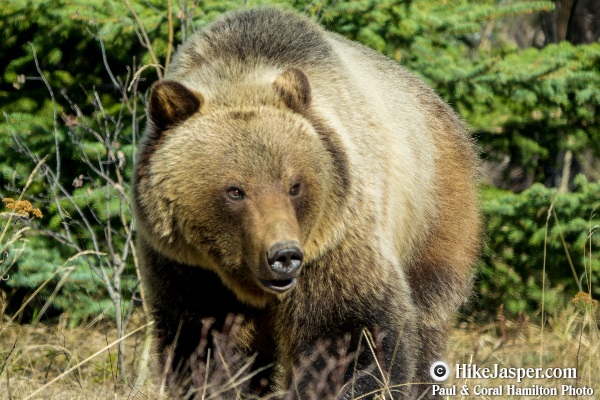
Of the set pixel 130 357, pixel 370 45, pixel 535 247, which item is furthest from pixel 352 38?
pixel 130 357

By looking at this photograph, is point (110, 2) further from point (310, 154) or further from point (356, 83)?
point (310, 154)

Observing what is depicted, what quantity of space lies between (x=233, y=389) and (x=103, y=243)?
11.7ft

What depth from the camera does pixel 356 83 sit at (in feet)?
16.1

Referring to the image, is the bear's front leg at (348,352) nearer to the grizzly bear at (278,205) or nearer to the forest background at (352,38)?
the grizzly bear at (278,205)

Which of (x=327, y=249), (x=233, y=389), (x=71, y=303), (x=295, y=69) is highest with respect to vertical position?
(x=295, y=69)

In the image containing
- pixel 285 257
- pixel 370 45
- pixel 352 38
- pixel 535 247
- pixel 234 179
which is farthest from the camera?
pixel 535 247

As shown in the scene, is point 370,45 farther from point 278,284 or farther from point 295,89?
point 278,284

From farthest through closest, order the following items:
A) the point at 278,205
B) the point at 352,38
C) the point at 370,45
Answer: the point at 352,38
the point at 370,45
the point at 278,205

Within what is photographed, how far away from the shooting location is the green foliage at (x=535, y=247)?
736cm

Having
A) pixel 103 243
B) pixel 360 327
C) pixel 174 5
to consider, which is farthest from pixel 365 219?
pixel 103 243

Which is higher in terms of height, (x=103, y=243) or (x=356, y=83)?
(x=356, y=83)

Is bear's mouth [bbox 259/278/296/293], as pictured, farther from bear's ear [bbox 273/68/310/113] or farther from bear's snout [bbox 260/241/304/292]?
bear's ear [bbox 273/68/310/113]

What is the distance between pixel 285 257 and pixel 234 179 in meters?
0.50

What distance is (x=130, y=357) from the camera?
7527 mm
